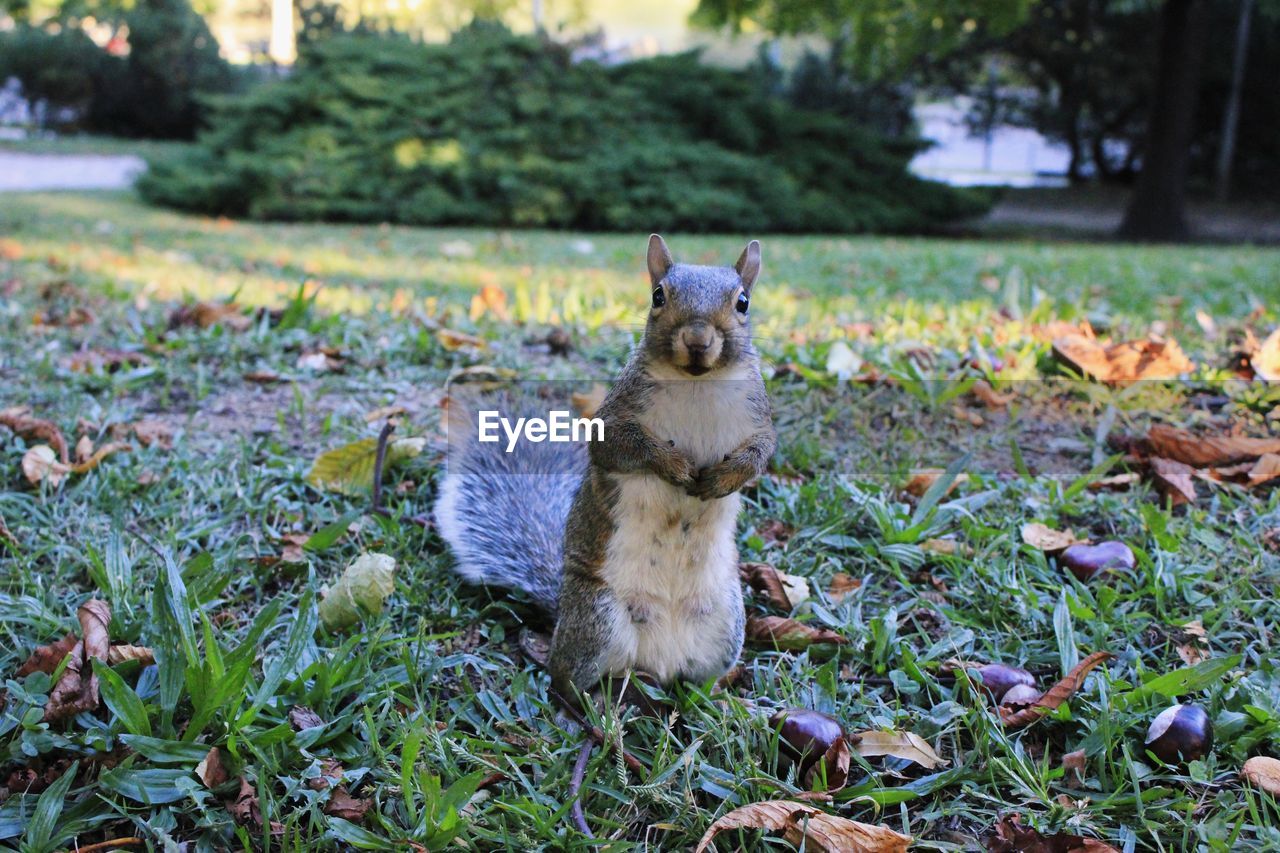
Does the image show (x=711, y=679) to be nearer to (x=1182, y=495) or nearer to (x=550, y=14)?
(x=1182, y=495)

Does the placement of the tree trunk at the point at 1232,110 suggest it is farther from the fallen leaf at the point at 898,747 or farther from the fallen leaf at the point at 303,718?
the fallen leaf at the point at 303,718

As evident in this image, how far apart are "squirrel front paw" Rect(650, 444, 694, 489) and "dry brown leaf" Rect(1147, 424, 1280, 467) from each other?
146cm

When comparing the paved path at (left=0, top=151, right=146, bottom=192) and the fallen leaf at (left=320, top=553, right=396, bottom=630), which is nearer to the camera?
the fallen leaf at (left=320, top=553, right=396, bottom=630)

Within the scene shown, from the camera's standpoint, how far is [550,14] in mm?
23453

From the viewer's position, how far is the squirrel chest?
1.47 m

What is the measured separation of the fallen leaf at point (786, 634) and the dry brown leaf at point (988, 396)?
1.13 meters

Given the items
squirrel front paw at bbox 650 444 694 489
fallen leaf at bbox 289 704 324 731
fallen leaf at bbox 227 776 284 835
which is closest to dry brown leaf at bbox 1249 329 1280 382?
squirrel front paw at bbox 650 444 694 489

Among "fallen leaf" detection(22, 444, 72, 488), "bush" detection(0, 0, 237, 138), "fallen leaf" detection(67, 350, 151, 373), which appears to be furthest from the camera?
"bush" detection(0, 0, 237, 138)

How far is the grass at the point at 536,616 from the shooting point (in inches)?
52.6

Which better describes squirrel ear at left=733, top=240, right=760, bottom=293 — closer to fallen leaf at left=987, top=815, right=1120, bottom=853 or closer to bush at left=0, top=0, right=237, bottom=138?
fallen leaf at left=987, top=815, right=1120, bottom=853

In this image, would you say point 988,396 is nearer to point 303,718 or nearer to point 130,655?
point 303,718

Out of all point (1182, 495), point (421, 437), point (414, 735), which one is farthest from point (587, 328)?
point (414, 735)

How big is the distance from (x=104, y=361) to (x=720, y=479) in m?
2.17

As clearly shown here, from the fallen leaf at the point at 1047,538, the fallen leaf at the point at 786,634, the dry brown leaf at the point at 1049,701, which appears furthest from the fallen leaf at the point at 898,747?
the fallen leaf at the point at 1047,538
